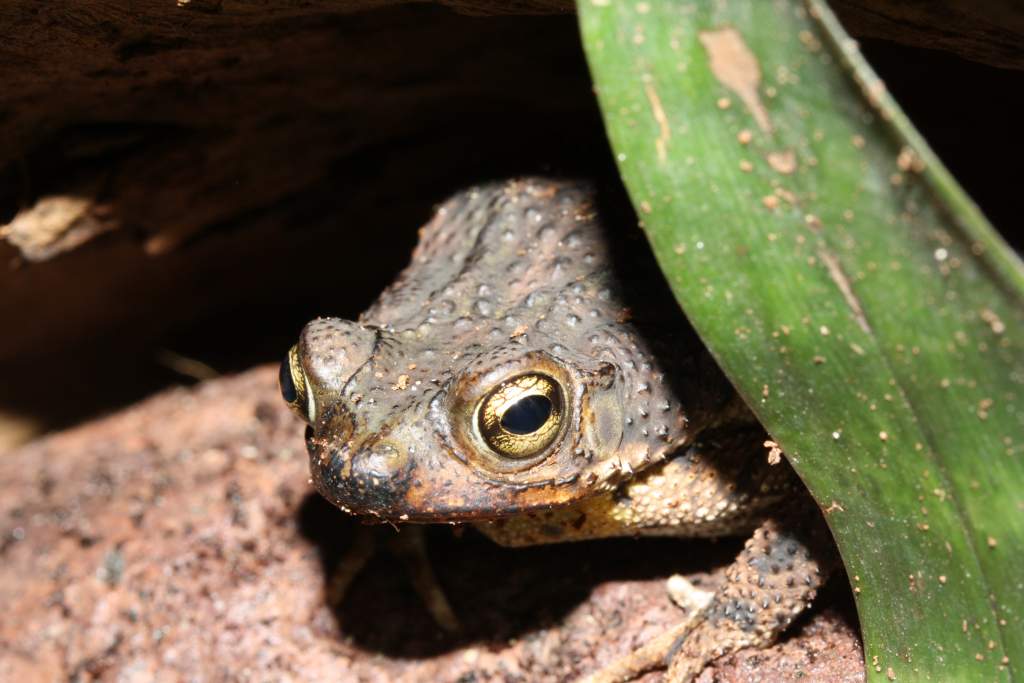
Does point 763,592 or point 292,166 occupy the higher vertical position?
point 292,166

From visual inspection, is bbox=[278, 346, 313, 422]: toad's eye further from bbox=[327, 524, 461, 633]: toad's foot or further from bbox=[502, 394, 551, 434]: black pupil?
bbox=[327, 524, 461, 633]: toad's foot

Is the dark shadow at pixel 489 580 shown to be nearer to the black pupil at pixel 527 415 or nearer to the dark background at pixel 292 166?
the black pupil at pixel 527 415

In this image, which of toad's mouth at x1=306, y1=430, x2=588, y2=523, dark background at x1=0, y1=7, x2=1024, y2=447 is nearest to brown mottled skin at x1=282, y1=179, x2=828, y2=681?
toad's mouth at x1=306, y1=430, x2=588, y2=523

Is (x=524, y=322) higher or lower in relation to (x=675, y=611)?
higher

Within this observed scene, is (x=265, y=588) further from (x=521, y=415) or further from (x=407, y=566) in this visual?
(x=521, y=415)

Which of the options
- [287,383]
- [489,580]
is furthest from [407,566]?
[287,383]

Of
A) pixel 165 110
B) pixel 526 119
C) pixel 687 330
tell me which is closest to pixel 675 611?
pixel 687 330

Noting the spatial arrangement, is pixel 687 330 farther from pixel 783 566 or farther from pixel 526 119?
pixel 526 119
